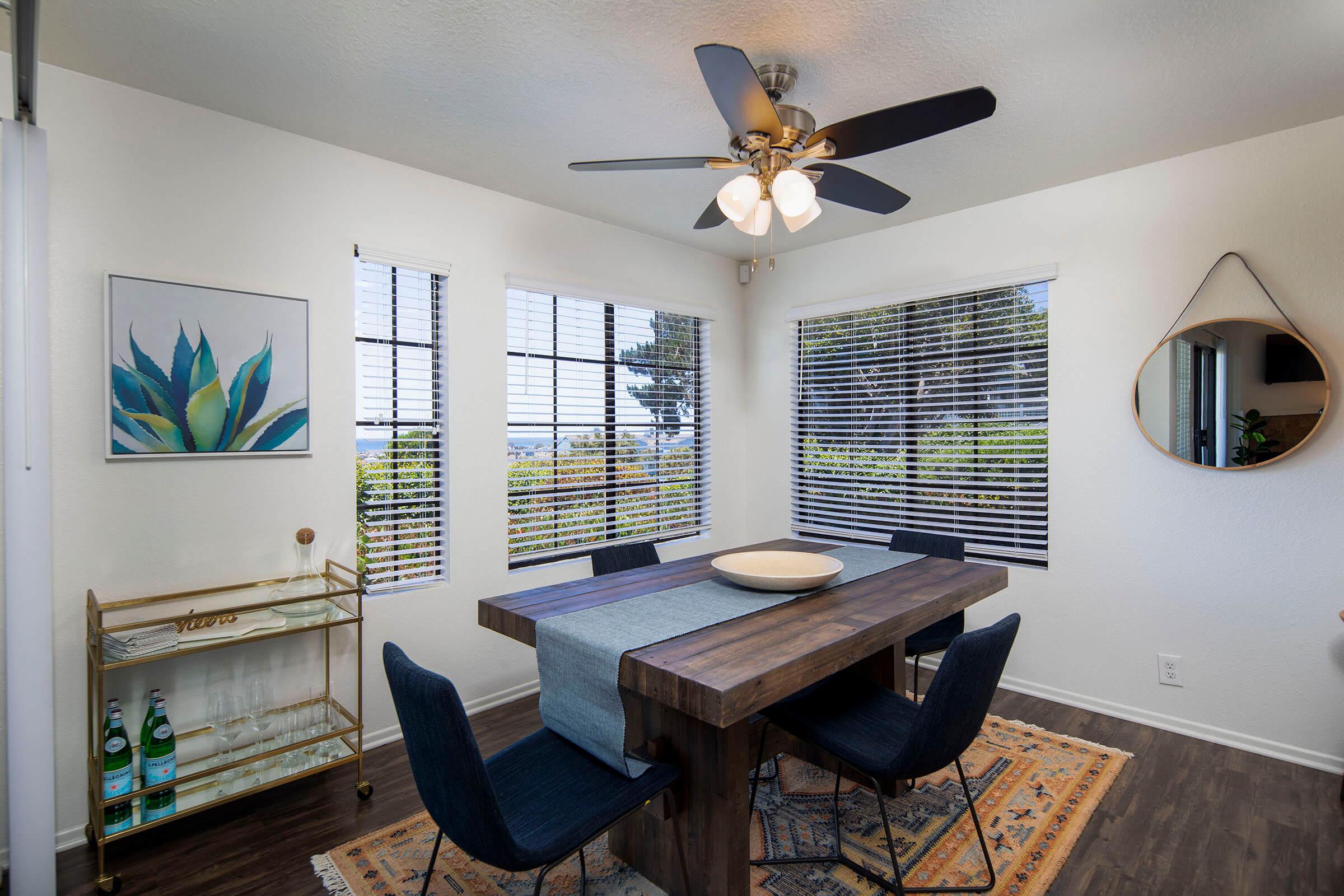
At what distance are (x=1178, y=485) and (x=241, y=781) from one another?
381cm

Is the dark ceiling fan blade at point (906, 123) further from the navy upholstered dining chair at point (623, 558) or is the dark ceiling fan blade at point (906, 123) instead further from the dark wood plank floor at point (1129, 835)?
the dark wood plank floor at point (1129, 835)

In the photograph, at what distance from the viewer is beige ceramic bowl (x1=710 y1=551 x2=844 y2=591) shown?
212 cm

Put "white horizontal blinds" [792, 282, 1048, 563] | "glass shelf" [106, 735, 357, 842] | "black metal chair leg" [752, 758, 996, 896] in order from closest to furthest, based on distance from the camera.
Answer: "black metal chair leg" [752, 758, 996, 896] → "glass shelf" [106, 735, 357, 842] → "white horizontal blinds" [792, 282, 1048, 563]

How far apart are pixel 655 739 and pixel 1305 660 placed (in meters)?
2.65

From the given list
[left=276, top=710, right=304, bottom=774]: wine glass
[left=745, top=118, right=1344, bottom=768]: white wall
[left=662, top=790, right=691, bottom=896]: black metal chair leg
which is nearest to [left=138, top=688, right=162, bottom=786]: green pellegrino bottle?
[left=276, top=710, right=304, bottom=774]: wine glass

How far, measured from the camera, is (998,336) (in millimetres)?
3496

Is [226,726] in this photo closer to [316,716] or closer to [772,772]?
[316,716]

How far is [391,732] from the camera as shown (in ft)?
9.62

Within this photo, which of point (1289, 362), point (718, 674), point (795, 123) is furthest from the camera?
point (1289, 362)

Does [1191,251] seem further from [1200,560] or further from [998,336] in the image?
[1200,560]

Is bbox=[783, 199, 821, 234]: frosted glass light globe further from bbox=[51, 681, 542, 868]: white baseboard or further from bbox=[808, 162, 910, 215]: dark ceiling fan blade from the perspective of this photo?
bbox=[51, 681, 542, 868]: white baseboard

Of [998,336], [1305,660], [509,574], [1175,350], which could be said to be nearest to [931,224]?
[998,336]

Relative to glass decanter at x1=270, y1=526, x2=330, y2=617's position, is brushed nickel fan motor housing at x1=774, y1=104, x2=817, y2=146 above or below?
above

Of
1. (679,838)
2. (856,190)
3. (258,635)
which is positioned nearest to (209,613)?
(258,635)
